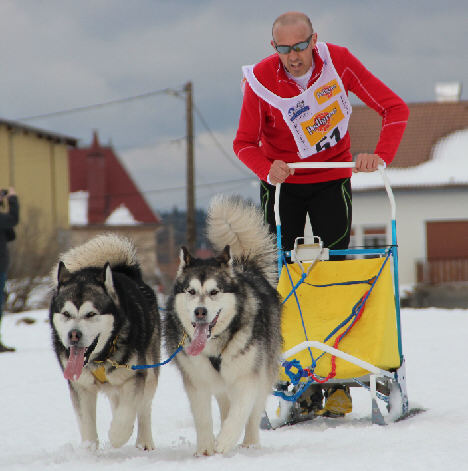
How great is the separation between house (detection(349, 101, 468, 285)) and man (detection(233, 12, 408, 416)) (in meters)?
17.6

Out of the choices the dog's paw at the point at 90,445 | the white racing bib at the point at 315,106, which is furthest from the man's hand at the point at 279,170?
the dog's paw at the point at 90,445

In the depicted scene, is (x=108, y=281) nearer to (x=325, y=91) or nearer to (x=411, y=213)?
(x=325, y=91)

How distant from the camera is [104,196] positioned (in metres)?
35.8

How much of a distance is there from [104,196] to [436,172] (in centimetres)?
1811

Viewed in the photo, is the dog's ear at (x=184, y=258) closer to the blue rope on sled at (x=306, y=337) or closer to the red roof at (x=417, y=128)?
the blue rope on sled at (x=306, y=337)

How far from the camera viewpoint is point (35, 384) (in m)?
6.11

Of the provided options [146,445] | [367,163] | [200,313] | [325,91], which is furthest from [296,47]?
[146,445]

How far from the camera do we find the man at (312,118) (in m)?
4.06

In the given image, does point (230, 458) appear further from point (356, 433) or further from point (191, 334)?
point (356, 433)

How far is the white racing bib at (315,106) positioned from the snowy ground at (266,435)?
62.6 inches

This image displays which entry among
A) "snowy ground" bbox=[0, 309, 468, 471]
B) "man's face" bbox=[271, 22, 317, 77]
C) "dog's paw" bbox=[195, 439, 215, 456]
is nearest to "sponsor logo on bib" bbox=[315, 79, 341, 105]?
"man's face" bbox=[271, 22, 317, 77]

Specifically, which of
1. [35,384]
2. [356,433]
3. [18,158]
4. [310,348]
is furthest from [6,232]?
[18,158]

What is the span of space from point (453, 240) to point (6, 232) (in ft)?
56.8

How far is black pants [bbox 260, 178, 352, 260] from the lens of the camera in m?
4.36
